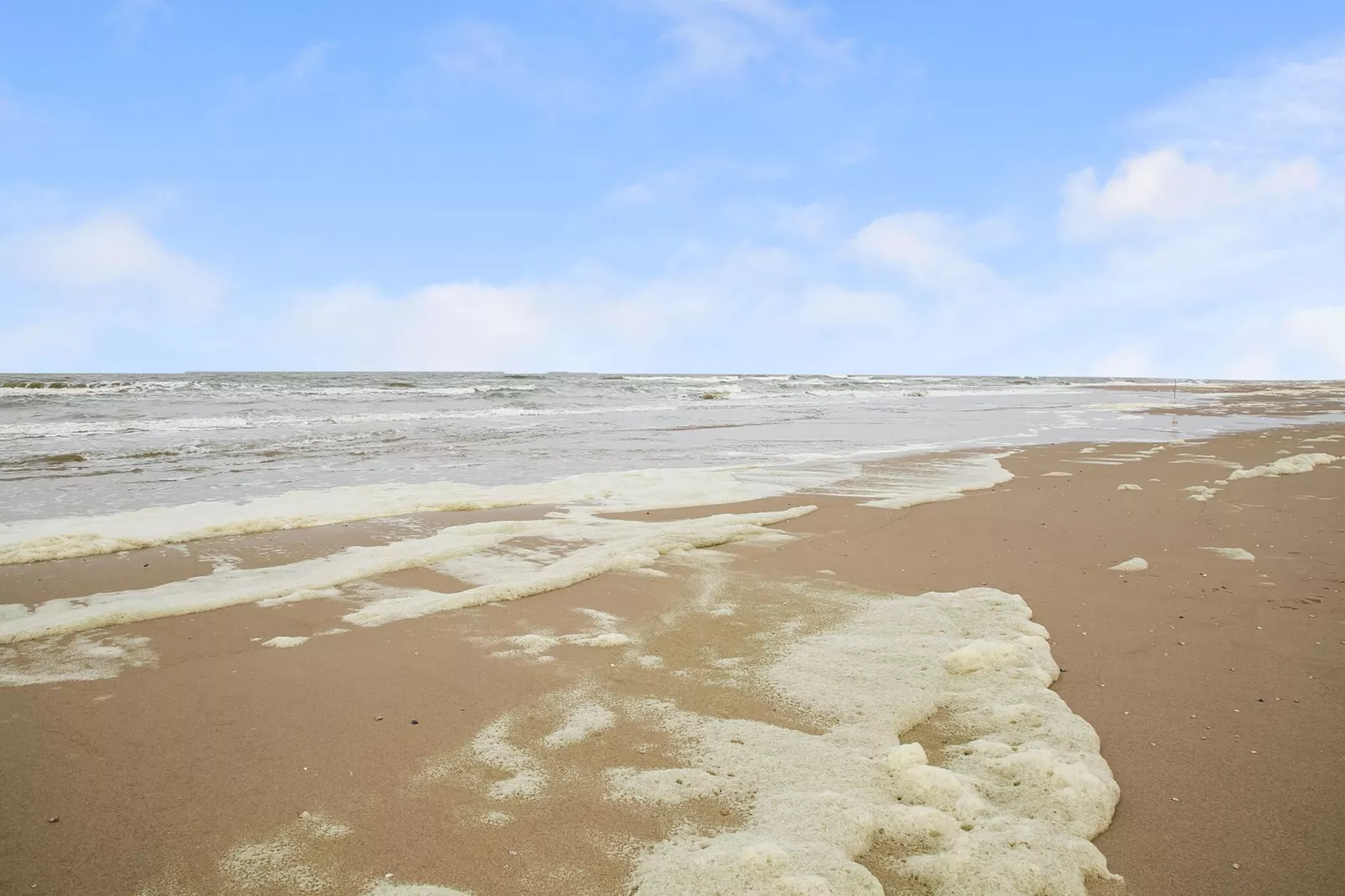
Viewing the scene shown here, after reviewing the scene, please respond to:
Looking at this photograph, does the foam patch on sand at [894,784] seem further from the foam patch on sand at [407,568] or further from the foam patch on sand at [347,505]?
the foam patch on sand at [347,505]

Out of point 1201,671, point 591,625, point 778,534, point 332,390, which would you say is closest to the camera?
point 1201,671

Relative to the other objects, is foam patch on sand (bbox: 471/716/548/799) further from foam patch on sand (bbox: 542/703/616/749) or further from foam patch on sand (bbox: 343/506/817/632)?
foam patch on sand (bbox: 343/506/817/632)

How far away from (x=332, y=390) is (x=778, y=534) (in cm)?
3989

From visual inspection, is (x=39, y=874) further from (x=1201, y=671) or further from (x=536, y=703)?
(x=1201, y=671)

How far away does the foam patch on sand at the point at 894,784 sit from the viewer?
2285mm

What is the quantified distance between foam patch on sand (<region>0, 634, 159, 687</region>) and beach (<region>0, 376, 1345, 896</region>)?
0.03 metres

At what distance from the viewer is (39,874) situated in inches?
94.1

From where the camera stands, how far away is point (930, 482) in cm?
1021

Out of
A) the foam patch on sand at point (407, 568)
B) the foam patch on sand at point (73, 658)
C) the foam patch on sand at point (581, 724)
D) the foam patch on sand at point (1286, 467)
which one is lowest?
the foam patch on sand at point (73, 658)

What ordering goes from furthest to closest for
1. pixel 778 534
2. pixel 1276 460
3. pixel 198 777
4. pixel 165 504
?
pixel 1276 460 → pixel 165 504 → pixel 778 534 → pixel 198 777

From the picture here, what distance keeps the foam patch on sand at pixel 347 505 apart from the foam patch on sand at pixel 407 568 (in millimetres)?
1219

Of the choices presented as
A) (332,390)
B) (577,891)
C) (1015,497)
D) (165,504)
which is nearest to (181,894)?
(577,891)

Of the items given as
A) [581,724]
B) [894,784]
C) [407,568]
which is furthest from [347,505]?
[894,784]

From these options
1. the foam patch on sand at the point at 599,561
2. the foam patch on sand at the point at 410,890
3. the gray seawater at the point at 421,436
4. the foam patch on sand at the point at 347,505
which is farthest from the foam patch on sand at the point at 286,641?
the gray seawater at the point at 421,436
